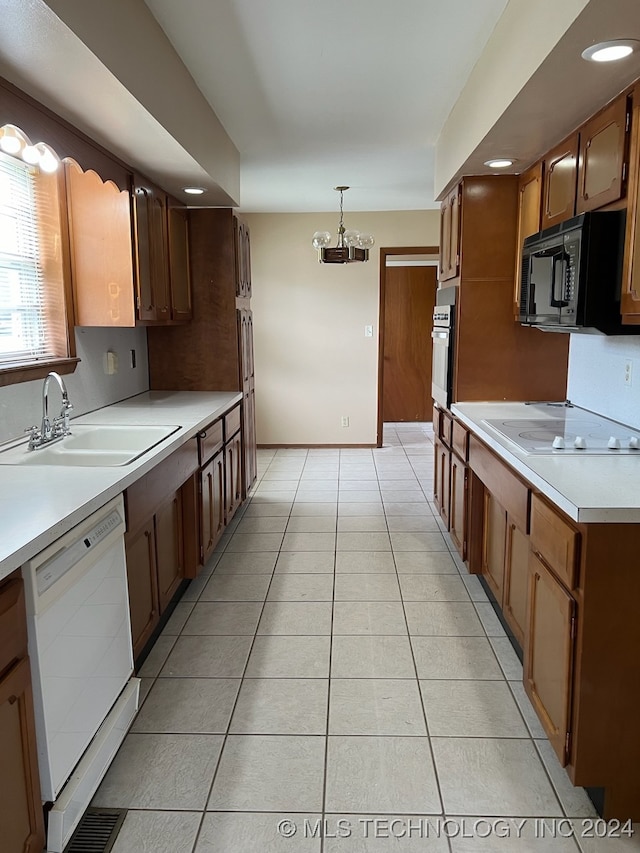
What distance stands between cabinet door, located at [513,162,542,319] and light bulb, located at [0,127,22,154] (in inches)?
90.4

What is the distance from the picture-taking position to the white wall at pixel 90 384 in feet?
8.01

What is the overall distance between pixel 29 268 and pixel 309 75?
5.11 feet

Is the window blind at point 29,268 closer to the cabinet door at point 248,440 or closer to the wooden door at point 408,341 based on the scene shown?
the cabinet door at point 248,440

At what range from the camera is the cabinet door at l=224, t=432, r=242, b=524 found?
12.7 ft

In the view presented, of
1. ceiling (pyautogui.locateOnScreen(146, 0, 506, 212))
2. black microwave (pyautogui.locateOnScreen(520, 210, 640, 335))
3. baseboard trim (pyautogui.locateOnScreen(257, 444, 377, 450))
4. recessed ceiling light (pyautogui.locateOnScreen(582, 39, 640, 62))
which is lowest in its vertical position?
baseboard trim (pyautogui.locateOnScreen(257, 444, 377, 450))

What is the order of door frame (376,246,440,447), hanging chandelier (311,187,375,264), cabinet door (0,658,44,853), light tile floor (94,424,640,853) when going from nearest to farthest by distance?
cabinet door (0,658,44,853)
light tile floor (94,424,640,853)
hanging chandelier (311,187,375,264)
door frame (376,246,440,447)

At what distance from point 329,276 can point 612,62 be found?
14.8 ft

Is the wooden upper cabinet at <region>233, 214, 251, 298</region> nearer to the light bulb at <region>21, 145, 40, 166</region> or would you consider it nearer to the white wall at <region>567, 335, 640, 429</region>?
the light bulb at <region>21, 145, 40, 166</region>

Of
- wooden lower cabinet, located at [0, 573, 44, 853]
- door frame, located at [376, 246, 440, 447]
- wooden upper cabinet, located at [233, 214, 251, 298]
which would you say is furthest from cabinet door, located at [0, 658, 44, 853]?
door frame, located at [376, 246, 440, 447]

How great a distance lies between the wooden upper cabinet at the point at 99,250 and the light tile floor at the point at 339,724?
1.48m

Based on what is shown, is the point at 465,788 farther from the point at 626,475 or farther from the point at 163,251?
the point at 163,251

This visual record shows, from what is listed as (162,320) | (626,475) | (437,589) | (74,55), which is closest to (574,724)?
(626,475)

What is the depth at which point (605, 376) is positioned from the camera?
297 cm

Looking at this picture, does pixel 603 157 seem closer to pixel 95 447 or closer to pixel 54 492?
pixel 54 492
